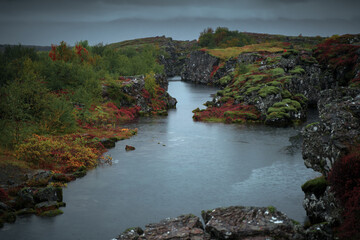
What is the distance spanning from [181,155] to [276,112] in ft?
89.7

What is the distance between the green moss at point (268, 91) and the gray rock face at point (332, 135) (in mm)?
41162

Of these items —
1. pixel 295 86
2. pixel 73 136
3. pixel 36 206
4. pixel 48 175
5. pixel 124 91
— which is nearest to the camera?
pixel 36 206

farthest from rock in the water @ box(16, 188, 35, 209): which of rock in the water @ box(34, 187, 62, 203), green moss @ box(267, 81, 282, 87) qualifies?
green moss @ box(267, 81, 282, 87)

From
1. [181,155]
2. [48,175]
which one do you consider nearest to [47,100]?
[48,175]

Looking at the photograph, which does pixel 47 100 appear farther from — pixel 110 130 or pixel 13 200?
pixel 13 200

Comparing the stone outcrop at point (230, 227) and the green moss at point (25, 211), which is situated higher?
the stone outcrop at point (230, 227)

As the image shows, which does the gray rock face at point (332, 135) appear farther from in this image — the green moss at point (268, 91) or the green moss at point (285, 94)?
the green moss at point (285, 94)

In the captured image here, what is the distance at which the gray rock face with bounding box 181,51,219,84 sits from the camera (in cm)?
16016

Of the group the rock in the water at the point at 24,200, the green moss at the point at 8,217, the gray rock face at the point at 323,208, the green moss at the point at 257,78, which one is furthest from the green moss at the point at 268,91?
the green moss at the point at 8,217

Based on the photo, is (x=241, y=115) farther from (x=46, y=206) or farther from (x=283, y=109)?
(x=46, y=206)

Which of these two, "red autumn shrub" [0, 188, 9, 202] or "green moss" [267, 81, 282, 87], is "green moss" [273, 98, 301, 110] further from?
"red autumn shrub" [0, 188, 9, 202]

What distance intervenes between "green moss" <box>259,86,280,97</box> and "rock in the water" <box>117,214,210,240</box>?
168 feet

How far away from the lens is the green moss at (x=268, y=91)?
69688mm

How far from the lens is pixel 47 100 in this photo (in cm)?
4722
